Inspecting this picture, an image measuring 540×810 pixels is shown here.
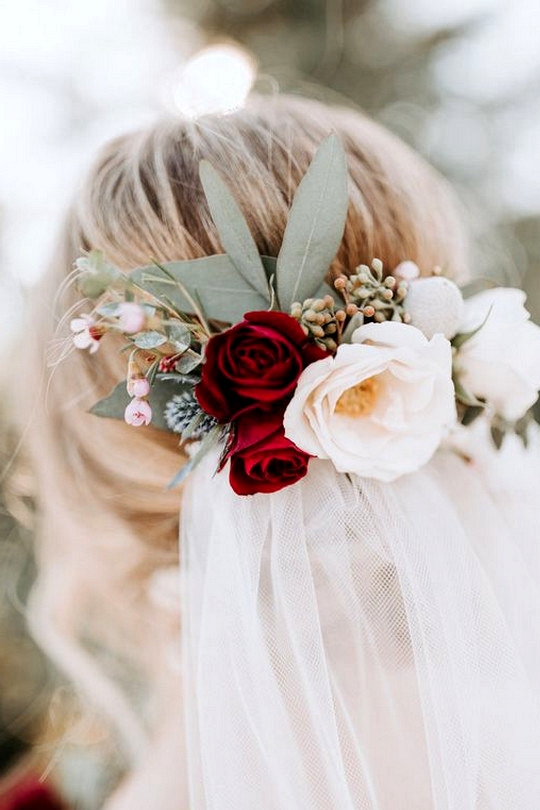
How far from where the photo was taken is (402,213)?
903 mm

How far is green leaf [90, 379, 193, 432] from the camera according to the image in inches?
29.1

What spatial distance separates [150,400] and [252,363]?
14 cm

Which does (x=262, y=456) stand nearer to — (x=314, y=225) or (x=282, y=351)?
(x=282, y=351)

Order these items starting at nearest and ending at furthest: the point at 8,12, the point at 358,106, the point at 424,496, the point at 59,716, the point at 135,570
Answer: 1. the point at 424,496
2. the point at 135,570
3. the point at 59,716
4. the point at 8,12
5. the point at 358,106

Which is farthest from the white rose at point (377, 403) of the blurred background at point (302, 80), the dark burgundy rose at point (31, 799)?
the dark burgundy rose at point (31, 799)

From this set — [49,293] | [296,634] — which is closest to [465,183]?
[49,293]

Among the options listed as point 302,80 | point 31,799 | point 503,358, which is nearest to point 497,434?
point 503,358

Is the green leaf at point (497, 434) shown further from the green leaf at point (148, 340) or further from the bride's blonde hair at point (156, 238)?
the green leaf at point (148, 340)

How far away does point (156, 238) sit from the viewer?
807mm

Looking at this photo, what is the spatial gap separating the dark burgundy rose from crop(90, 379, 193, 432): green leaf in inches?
57.0

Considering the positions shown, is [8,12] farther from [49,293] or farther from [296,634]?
[296,634]

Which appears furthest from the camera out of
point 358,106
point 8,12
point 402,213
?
point 358,106

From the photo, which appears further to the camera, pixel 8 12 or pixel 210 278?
pixel 8 12

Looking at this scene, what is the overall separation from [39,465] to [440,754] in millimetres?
639
